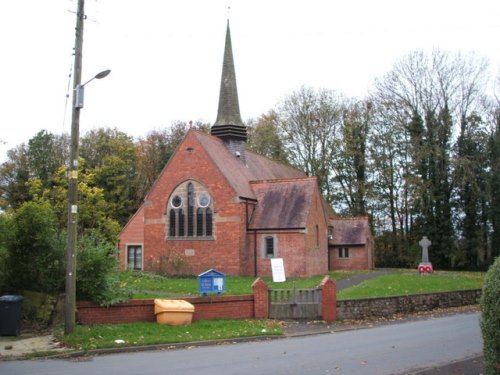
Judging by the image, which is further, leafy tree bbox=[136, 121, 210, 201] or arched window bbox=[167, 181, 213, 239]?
leafy tree bbox=[136, 121, 210, 201]

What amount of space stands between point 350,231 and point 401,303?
2132 centimetres

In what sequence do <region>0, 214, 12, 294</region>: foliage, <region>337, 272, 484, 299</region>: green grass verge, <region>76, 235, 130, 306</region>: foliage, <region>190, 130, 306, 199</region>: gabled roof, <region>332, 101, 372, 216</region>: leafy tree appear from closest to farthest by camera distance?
<region>76, 235, 130, 306</region>: foliage → <region>0, 214, 12, 294</region>: foliage → <region>337, 272, 484, 299</region>: green grass verge → <region>190, 130, 306, 199</region>: gabled roof → <region>332, 101, 372, 216</region>: leafy tree

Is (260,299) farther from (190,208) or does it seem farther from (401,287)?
(190,208)

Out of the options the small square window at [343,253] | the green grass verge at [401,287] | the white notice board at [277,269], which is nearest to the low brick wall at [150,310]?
the green grass verge at [401,287]

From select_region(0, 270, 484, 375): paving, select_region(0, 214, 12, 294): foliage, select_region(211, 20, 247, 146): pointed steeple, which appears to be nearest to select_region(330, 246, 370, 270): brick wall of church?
select_region(211, 20, 247, 146): pointed steeple

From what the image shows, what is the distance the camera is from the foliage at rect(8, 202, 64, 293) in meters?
16.2

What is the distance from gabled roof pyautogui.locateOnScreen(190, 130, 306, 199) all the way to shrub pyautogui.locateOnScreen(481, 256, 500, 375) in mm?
27326

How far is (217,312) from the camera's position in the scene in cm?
1755

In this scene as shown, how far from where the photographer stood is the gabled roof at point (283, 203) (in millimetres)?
34188

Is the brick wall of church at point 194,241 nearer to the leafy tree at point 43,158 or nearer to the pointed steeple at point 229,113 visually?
the pointed steeple at point 229,113

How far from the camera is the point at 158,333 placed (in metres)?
14.7

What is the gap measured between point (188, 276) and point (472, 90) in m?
30.4

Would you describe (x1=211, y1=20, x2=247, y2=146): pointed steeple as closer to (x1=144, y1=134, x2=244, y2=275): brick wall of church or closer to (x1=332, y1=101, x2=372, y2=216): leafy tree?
(x1=144, y1=134, x2=244, y2=275): brick wall of church

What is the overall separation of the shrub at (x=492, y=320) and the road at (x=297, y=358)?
2997 millimetres
